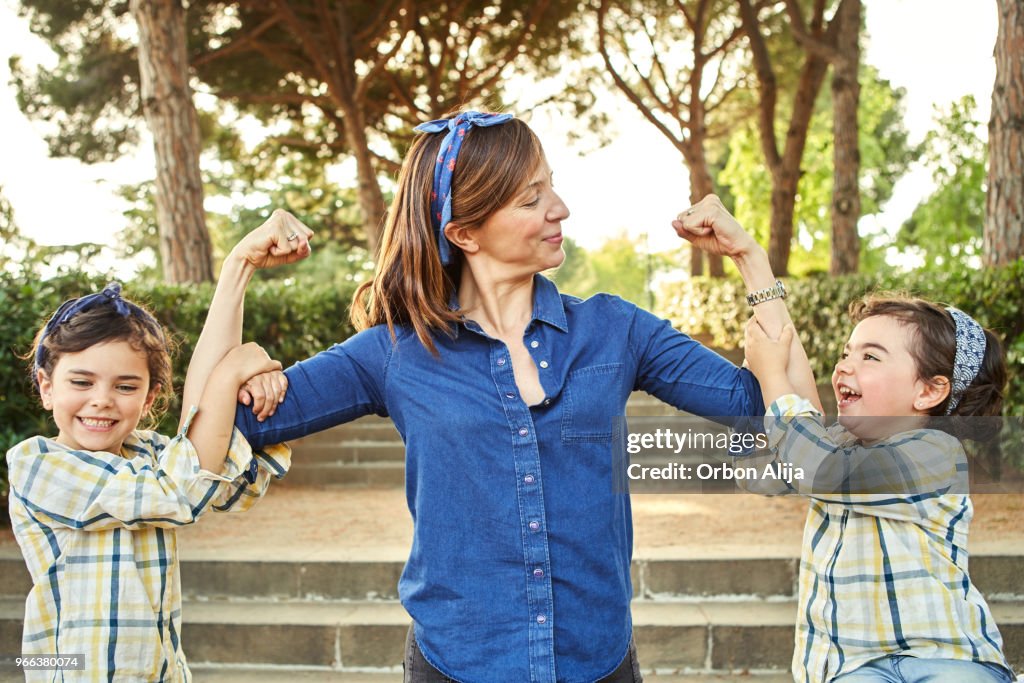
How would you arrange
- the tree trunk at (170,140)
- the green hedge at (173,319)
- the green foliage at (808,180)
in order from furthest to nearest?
the green foliage at (808,180)
the tree trunk at (170,140)
the green hedge at (173,319)

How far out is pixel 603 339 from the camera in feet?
5.98

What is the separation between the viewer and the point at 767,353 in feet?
6.07

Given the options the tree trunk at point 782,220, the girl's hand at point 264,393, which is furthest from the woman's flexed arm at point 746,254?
the tree trunk at point 782,220

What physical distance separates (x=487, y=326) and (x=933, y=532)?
102 cm

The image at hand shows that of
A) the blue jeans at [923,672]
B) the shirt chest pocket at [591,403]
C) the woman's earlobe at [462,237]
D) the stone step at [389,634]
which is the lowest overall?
the stone step at [389,634]

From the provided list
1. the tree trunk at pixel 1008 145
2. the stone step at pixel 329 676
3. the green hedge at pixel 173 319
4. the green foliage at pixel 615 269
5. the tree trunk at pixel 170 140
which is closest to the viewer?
the stone step at pixel 329 676

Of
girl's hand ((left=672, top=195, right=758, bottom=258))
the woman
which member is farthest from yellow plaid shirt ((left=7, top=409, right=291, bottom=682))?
girl's hand ((left=672, top=195, right=758, bottom=258))

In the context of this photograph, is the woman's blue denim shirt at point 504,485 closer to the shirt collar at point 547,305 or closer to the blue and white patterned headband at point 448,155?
the shirt collar at point 547,305

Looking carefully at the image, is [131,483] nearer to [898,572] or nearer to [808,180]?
[898,572]

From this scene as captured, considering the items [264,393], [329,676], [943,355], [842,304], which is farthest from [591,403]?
[842,304]

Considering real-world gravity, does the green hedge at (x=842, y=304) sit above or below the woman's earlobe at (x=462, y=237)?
above

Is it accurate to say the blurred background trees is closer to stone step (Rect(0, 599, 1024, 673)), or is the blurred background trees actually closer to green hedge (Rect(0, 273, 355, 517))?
green hedge (Rect(0, 273, 355, 517))

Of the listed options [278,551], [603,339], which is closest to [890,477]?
[603,339]

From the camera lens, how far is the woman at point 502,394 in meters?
1.66
